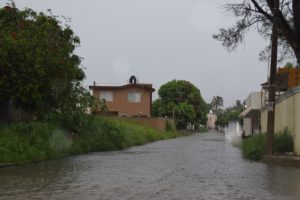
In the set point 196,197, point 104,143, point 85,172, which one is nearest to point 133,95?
point 104,143

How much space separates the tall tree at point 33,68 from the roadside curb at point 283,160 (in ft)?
36.3

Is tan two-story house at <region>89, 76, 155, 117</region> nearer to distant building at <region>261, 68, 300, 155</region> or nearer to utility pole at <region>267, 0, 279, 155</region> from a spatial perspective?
distant building at <region>261, 68, 300, 155</region>

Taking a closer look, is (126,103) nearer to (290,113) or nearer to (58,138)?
(58,138)

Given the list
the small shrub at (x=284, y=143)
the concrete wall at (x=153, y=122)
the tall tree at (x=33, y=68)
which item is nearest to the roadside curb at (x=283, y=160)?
the small shrub at (x=284, y=143)

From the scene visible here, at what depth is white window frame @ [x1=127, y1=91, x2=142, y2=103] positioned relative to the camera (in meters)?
71.2

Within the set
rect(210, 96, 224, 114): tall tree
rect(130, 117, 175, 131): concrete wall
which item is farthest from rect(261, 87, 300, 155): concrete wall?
rect(210, 96, 224, 114): tall tree

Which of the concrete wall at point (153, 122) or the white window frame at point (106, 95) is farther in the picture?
the white window frame at point (106, 95)

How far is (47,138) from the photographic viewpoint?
24312 mm

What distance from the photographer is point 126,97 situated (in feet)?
234

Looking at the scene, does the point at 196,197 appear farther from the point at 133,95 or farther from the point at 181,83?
the point at 181,83

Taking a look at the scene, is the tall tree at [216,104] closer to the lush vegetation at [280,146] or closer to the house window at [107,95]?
the house window at [107,95]

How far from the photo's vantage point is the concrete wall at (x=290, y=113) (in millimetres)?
20641

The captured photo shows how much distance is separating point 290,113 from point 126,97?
4949cm

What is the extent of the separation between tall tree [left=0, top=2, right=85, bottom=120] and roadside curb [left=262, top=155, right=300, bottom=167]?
11.1 metres
